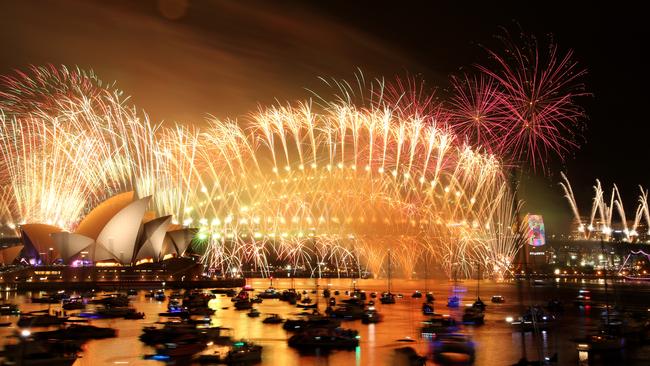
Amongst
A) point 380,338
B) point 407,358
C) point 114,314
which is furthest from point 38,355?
point 114,314

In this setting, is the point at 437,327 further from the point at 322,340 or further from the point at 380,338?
the point at 322,340

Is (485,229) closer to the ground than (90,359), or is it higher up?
higher up

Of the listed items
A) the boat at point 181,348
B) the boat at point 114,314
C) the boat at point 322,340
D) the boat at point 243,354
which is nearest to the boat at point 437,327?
the boat at point 322,340

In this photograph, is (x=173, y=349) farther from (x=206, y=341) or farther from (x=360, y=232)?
(x=360, y=232)

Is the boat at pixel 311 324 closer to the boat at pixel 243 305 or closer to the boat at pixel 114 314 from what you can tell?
the boat at pixel 114 314

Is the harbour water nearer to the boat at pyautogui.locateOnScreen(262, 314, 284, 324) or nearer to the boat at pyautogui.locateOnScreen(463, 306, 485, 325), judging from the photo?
the boat at pyautogui.locateOnScreen(262, 314, 284, 324)

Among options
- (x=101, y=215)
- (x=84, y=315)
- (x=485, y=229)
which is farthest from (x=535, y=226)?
(x=84, y=315)

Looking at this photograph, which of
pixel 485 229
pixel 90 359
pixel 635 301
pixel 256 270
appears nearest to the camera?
pixel 90 359
